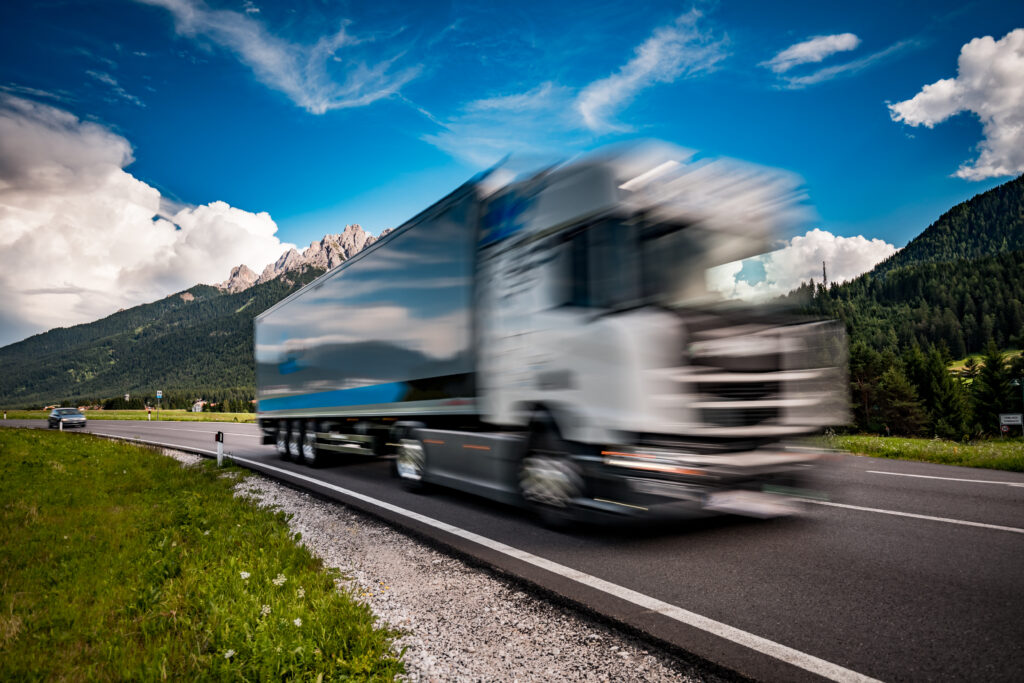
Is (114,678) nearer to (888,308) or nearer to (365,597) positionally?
(365,597)

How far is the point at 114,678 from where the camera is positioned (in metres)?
3.01

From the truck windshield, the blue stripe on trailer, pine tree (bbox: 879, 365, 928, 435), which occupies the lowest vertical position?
pine tree (bbox: 879, 365, 928, 435)

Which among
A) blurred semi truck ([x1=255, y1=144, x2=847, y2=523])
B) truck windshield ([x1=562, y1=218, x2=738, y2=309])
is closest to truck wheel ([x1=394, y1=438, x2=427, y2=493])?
blurred semi truck ([x1=255, y1=144, x2=847, y2=523])

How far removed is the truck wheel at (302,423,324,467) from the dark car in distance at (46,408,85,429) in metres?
31.5

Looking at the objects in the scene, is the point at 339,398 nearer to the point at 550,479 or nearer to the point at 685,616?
the point at 550,479

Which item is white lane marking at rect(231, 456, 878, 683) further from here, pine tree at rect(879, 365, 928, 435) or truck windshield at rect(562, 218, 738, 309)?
pine tree at rect(879, 365, 928, 435)

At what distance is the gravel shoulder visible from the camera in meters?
2.98

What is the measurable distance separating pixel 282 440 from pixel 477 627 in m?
11.9

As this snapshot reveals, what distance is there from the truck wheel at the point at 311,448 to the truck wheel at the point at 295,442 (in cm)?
28

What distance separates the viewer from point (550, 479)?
18.5ft

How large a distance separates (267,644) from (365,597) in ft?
3.59

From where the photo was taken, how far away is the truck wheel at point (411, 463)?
26.7ft

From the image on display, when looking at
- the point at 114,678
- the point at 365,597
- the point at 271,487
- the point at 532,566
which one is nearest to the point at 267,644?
the point at 114,678

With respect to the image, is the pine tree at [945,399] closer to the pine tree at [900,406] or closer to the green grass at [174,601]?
the pine tree at [900,406]
